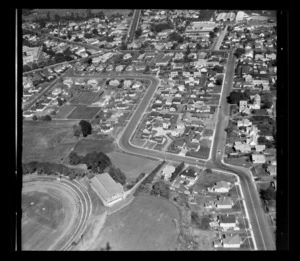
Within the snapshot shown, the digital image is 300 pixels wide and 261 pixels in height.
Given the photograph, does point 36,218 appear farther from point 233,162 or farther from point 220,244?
point 233,162

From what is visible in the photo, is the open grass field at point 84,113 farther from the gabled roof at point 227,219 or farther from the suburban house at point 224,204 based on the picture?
the gabled roof at point 227,219

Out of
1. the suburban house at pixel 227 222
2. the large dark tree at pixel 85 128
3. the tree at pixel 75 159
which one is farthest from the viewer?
the large dark tree at pixel 85 128

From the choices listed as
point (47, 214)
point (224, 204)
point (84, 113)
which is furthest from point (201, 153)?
point (84, 113)

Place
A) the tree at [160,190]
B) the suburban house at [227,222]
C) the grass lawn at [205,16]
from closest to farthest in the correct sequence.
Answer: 1. the suburban house at [227,222]
2. the tree at [160,190]
3. the grass lawn at [205,16]

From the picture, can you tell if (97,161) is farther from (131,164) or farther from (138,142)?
(138,142)

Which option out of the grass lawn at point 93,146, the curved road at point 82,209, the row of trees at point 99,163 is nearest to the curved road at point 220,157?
the grass lawn at point 93,146

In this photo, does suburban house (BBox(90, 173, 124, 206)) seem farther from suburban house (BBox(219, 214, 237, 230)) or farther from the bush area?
suburban house (BBox(219, 214, 237, 230))

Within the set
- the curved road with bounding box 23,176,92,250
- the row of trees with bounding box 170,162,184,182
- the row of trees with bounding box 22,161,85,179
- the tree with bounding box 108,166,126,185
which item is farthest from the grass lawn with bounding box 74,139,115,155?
the row of trees with bounding box 170,162,184,182

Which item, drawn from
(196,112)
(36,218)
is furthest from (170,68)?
(36,218)
